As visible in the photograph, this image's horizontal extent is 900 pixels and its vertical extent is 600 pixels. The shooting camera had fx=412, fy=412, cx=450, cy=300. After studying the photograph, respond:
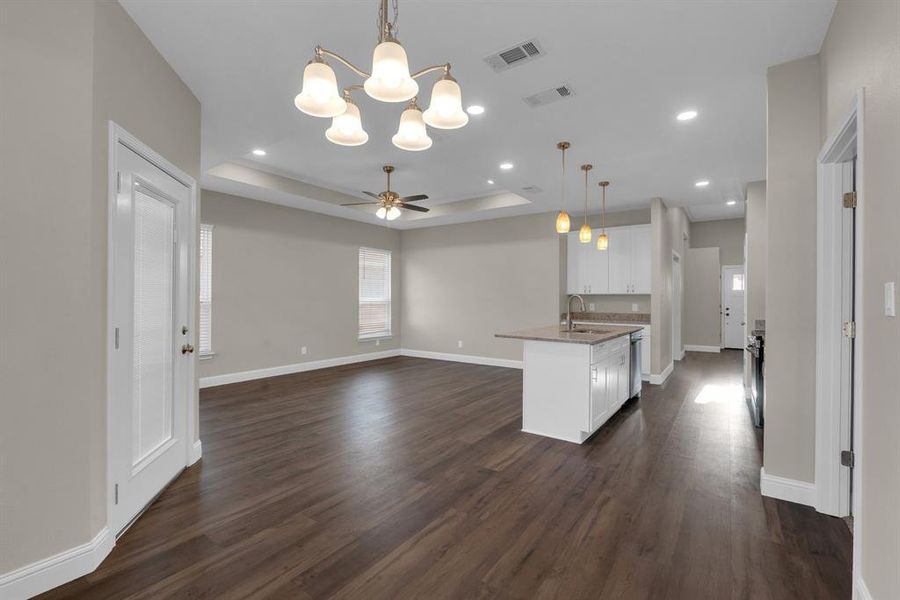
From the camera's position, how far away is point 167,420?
110 inches

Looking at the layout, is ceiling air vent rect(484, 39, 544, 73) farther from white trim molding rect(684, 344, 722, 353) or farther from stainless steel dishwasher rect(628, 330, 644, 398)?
white trim molding rect(684, 344, 722, 353)

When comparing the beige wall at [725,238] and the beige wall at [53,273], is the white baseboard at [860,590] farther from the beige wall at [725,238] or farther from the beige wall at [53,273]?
the beige wall at [725,238]

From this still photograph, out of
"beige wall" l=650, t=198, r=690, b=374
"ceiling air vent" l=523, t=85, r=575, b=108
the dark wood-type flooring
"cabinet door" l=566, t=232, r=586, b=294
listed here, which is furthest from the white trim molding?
"ceiling air vent" l=523, t=85, r=575, b=108

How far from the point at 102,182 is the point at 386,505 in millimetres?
2334

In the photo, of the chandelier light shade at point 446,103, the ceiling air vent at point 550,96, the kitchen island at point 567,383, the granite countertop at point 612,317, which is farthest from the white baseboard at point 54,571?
the granite countertop at point 612,317

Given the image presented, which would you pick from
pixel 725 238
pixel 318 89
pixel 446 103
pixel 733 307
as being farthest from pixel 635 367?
pixel 733 307

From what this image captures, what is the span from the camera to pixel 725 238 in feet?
31.1

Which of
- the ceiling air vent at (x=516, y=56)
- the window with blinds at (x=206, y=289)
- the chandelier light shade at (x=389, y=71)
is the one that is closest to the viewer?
the chandelier light shade at (x=389, y=71)

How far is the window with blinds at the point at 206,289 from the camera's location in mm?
5770

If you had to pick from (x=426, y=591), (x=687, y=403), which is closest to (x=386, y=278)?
(x=687, y=403)

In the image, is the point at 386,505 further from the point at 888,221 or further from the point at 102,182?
the point at 888,221

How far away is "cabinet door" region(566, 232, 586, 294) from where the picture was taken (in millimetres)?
7316

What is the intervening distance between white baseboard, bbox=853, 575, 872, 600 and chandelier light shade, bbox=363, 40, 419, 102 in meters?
2.65

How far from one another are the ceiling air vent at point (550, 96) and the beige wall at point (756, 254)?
3.81m
